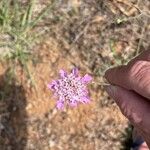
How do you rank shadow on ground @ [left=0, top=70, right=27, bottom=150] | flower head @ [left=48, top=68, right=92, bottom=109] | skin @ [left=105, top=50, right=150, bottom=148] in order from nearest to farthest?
skin @ [left=105, top=50, right=150, bottom=148] < flower head @ [left=48, top=68, right=92, bottom=109] < shadow on ground @ [left=0, top=70, right=27, bottom=150]

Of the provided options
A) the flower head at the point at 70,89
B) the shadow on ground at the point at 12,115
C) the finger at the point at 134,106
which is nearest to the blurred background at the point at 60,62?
the shadow on ground at the point at 12,115

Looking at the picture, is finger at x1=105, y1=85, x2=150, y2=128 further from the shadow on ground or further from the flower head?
the shadow on ground

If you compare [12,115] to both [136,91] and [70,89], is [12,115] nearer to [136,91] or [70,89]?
[70,89]

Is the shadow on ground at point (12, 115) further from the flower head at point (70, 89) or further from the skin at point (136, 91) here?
the skin at point (136, 91)

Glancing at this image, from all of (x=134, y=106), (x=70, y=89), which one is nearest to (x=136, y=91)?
(x=134, y=106)

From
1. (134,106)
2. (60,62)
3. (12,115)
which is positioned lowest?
(12,115)

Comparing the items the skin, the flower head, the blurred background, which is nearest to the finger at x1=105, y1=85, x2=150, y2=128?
the skin
